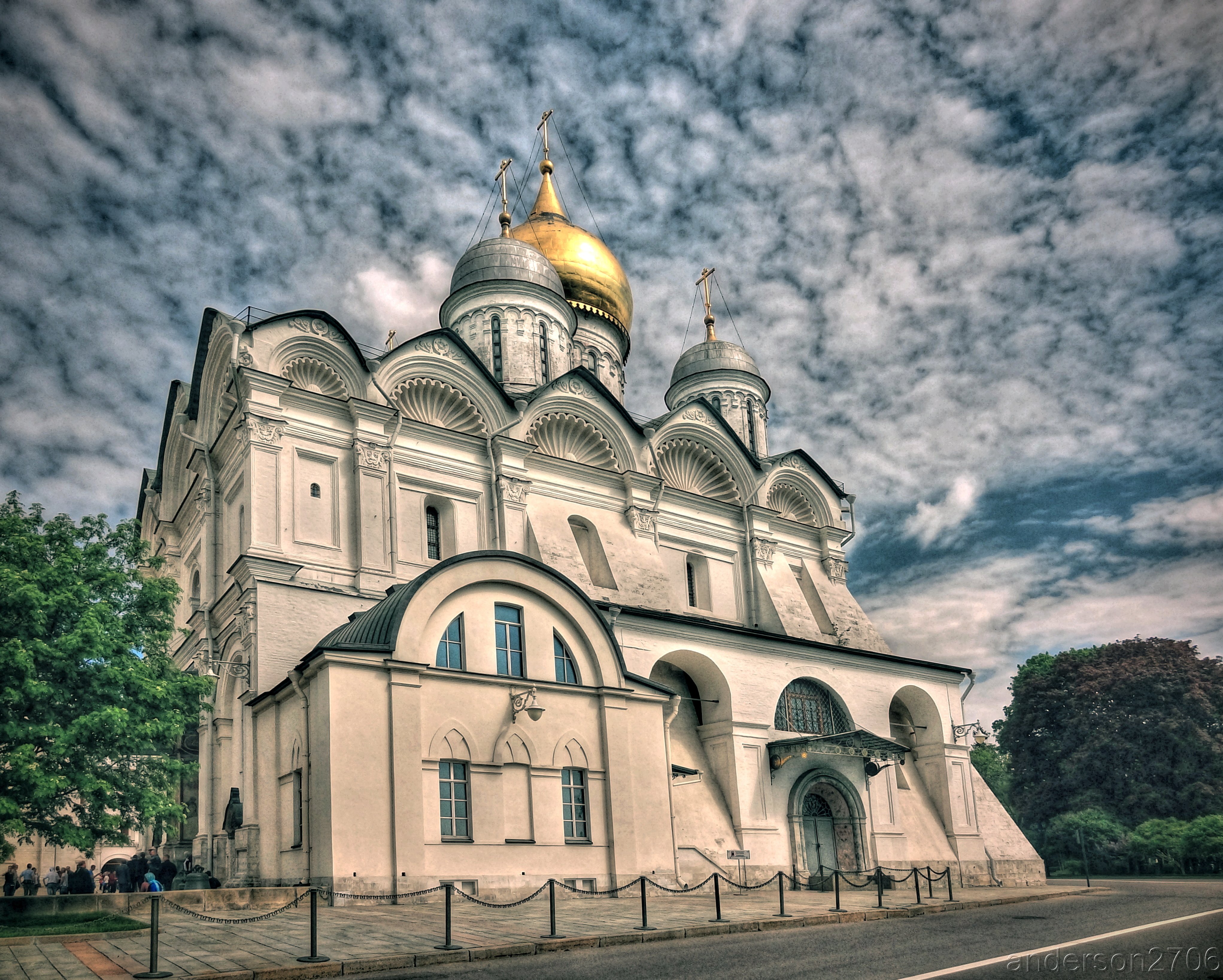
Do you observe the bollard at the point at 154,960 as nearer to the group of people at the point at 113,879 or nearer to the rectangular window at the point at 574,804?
the group of people at the point at 113,879

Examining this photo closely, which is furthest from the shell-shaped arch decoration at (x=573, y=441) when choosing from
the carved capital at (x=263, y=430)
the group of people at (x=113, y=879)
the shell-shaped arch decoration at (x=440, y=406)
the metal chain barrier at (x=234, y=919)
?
the metal chain barrier at (x=234, y=919)

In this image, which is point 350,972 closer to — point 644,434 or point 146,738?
point 146,738

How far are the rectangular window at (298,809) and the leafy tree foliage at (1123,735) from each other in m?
34.6

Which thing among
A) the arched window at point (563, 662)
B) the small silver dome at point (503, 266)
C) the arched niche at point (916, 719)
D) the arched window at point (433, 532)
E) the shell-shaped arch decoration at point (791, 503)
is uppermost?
the small silver dome at point (503, 266)

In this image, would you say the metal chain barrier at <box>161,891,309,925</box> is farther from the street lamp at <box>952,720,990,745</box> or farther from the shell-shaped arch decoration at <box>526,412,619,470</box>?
the street lamp at <box>952,720,990,745</box>

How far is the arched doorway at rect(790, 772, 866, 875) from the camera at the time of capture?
24812 mm

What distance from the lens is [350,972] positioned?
10164 millimetres

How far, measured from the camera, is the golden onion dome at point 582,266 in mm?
36344

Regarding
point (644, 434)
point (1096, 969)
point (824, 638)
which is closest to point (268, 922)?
point (1096, 969)

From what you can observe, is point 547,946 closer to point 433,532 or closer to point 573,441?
point 433,532

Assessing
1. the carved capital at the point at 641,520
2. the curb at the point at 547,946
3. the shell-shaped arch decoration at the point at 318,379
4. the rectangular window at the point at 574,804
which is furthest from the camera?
the carved capital at the point at 641,520

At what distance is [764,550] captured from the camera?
31625 millimetres

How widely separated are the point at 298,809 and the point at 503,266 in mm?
19253

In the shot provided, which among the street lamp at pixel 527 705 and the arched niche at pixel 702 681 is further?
the arched niche at pixel 702 681
